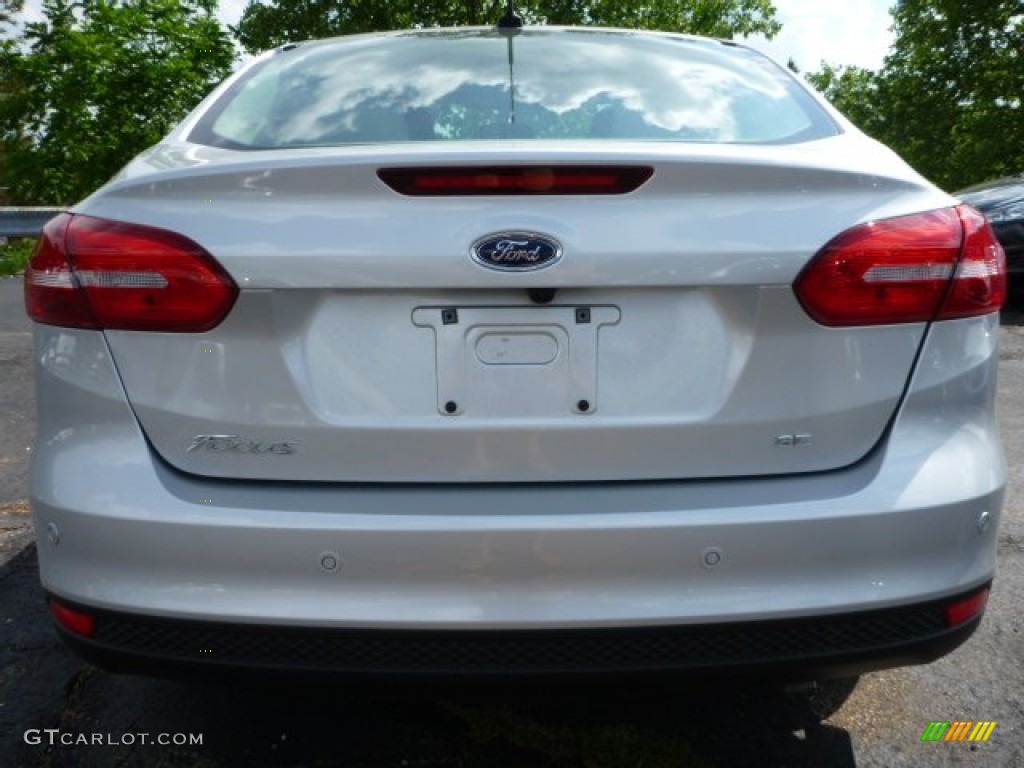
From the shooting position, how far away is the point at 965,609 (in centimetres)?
210

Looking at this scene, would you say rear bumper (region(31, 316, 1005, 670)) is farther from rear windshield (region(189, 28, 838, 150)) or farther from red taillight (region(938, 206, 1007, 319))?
rear windshield (region(189, 28, 838, 150))

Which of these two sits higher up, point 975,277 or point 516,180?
point 516,180

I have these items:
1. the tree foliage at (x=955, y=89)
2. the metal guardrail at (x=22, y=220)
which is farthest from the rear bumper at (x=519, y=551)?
the tree foliage at (x=955, y=89)

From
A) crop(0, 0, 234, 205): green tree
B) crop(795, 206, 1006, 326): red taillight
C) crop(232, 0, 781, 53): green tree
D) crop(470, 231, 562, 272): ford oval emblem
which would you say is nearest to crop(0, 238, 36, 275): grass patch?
crop(0, 0, 234, 205): green tree

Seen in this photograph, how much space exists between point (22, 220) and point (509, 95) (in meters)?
13.0

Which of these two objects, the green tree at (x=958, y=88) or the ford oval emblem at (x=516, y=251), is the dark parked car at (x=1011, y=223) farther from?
the green tree at (x=958, y=88)

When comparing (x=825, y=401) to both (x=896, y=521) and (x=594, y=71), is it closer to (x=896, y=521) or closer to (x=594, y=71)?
(x=896, y=521)

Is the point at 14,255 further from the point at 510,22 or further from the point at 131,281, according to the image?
the point at 131,281

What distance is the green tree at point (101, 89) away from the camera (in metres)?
12.0

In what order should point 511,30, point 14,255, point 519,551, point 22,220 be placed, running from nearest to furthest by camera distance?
point 519,551 → point 511,30 → point 22,220 → point 14,255

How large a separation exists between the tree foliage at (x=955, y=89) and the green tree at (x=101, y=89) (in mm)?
28814

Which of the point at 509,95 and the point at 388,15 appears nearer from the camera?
the point at 509,95

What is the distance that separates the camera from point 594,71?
2713 millimetres

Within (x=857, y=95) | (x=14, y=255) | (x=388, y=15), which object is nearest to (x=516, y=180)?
(x=14, y=255)
